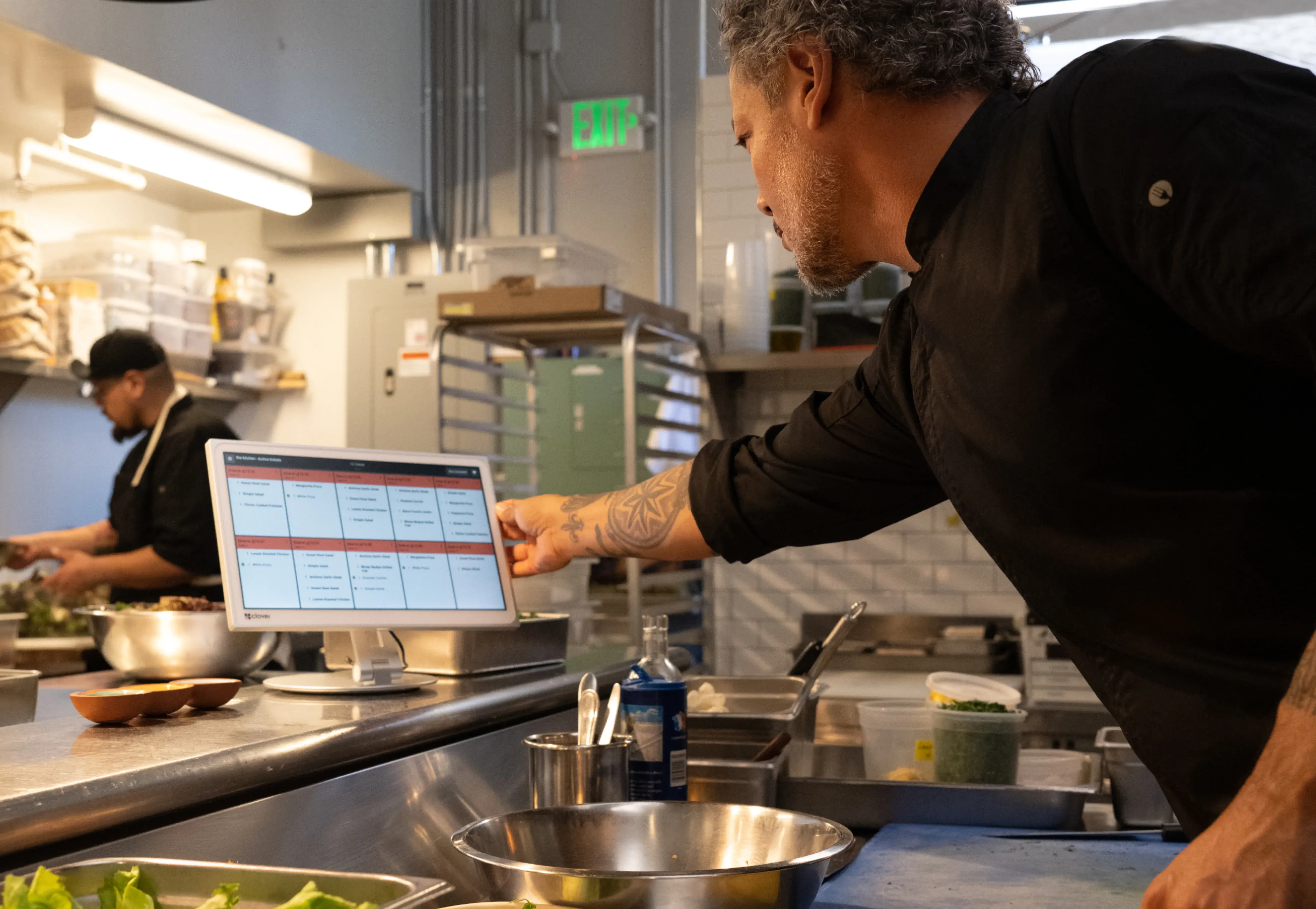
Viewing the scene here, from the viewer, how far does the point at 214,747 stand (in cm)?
139

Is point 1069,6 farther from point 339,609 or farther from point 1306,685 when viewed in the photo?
point 1306,685

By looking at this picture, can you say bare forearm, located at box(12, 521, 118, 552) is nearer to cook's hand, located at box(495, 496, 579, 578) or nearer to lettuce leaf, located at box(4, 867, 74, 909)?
cook's hand, located at box(495, 496, 579, 578)

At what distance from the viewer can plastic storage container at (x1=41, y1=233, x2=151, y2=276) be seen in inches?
207

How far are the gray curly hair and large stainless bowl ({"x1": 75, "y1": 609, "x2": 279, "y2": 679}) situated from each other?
117 centimetres

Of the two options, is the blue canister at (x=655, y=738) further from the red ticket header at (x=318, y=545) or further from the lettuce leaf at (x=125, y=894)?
the lettuce leaf at (x=125, y=894)

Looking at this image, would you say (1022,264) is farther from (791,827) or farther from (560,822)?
(560,822)

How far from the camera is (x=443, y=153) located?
655cm

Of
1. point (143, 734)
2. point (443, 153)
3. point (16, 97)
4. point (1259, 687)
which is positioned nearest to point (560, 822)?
point (143, 734)

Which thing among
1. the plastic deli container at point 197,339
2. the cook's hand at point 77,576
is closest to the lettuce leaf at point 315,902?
the cook's hand at point 77,576

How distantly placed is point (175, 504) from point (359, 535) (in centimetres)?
205

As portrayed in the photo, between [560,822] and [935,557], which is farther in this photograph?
[935,557]

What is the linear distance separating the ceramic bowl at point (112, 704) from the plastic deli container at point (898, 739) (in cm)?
117

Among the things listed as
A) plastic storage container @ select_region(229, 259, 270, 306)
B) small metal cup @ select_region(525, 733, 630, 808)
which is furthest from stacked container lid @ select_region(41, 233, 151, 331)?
small metal cup @ select_region(525, 733, 630, 808)

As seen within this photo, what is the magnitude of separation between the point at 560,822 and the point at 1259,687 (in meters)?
0.71
